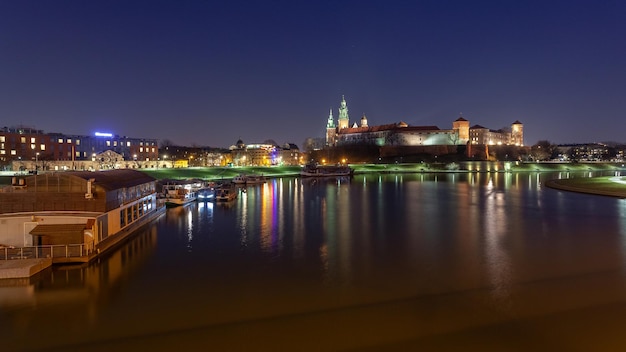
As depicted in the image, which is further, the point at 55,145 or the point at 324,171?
the point at 324,171

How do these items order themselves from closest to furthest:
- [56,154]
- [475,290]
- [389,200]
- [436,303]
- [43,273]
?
[436,303] → [475,290] → [43,273] → [389,200] → [56,154]

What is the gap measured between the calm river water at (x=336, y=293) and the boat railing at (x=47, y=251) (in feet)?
1.96

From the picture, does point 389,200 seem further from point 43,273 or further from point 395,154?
point 395,154

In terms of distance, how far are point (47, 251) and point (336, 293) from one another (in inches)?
307

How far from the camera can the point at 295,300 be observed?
Answer: 935 cm

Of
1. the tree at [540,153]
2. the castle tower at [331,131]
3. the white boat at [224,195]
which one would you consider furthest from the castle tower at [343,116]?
the white boat at [224,195]

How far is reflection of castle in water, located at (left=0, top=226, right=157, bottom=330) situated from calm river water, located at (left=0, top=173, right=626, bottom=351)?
47 mm

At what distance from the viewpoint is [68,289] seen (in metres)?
10.0

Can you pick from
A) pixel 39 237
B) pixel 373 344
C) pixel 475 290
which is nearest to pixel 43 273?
pixel 39 237

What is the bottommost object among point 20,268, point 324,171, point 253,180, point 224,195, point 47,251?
point 20,268

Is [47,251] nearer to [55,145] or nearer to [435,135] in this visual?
[55,145]

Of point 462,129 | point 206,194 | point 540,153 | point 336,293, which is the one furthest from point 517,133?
point 336,293

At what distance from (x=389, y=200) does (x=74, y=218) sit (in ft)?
72.4

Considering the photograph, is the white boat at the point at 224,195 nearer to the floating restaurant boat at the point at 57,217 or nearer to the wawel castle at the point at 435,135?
the floating restaurant boat at the point at 57,217
